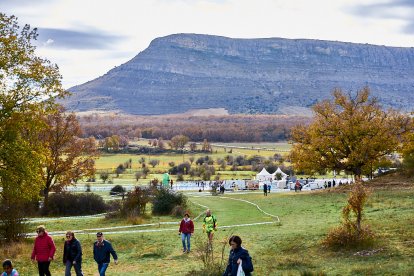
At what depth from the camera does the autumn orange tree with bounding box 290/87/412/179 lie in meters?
46.7

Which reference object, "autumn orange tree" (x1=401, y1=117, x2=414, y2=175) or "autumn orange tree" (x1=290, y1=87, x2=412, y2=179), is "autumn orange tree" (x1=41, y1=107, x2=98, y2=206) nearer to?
"autumn orange tree" (x1=290, y1=87, x2=412, y2=179)

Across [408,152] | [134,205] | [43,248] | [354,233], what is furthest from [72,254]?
[408,152]

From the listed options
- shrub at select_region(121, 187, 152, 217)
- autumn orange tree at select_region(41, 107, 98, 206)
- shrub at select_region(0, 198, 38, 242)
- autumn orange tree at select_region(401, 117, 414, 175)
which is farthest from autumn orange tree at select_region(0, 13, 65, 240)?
autumn orange tree at select_region(401, 117, 414, 175)

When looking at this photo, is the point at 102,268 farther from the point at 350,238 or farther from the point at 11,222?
the point at 11,222

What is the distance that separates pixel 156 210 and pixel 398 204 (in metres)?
15.6

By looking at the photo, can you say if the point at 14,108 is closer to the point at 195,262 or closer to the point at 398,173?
the point at 195,262

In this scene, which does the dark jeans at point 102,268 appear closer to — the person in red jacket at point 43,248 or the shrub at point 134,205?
the person in red jacket at point 43,248

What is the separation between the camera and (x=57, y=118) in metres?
46.8

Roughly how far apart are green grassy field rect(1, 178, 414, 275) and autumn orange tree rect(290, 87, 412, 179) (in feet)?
37.7

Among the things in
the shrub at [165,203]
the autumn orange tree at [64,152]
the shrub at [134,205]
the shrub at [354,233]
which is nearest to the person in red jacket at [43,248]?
the shrub at [354,233]

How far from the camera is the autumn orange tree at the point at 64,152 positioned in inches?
1796

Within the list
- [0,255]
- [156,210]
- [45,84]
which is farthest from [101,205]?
[0,255]

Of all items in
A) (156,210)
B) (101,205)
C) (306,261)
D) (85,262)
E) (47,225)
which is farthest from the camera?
(101,205)

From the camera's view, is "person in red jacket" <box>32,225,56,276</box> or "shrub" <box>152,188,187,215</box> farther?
"shrub" <box>152,188,187,215</box>
